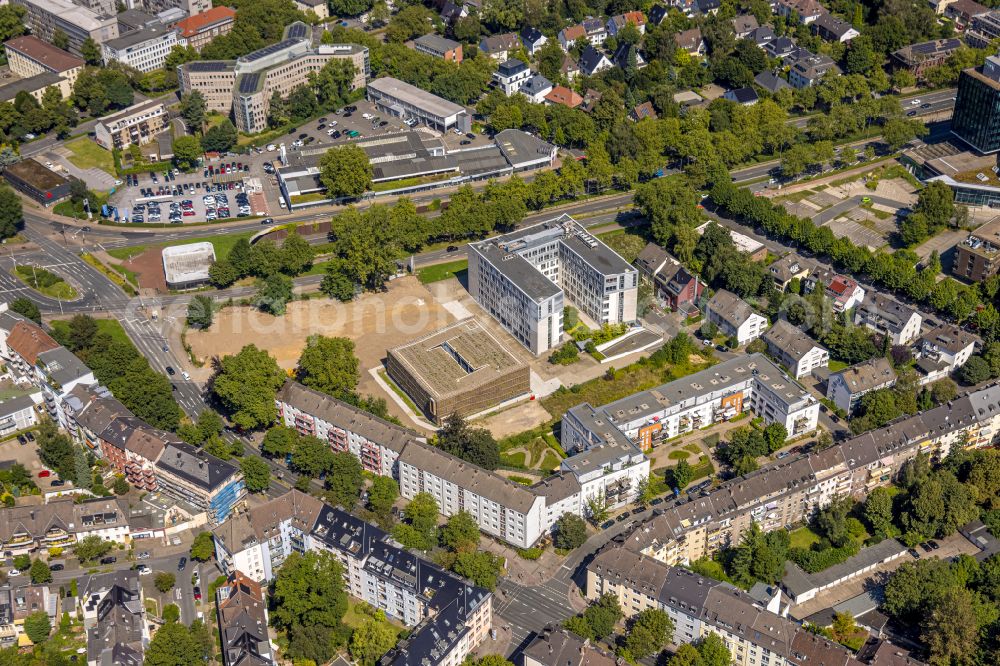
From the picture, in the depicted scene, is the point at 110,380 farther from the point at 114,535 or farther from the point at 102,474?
the point at 114,535

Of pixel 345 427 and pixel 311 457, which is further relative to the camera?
pixel 345 427

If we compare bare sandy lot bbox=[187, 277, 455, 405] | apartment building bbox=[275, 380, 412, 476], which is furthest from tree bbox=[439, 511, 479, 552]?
bare sandy lot bbox=[187, 277, 455, 405]

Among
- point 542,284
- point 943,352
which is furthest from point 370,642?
point 943,352

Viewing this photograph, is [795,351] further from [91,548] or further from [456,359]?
[91,548]

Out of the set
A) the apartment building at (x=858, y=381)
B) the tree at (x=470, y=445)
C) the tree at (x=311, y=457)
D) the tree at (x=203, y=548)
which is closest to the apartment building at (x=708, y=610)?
the tree at (x=470, y=445)

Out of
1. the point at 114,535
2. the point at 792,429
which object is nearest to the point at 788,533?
the point at 792,429

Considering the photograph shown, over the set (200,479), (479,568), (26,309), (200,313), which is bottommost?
(479,568)
